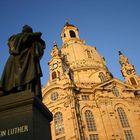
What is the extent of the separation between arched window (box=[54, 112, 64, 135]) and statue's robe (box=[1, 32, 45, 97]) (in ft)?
83.3

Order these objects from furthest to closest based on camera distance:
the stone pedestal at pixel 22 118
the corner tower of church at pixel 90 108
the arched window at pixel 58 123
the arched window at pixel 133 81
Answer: the arched window at pixel 133 81
the arched window at pixel 58 123
the corner tower of church at pixel 90 108
the stone pedestal at pixel 22 118

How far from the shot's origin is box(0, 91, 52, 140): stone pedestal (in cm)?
414

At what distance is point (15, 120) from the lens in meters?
4.36

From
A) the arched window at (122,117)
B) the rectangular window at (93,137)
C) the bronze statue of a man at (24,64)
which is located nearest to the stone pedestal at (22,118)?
the bronze statue of a man at (24,64)

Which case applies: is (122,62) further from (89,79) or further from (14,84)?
(14,84)

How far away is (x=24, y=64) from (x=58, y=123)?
1038 inches

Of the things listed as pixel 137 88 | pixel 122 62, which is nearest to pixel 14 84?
pixel 137 88

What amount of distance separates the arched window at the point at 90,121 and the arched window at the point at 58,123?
3.86 metres

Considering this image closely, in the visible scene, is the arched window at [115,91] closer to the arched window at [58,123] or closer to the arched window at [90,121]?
the arched window at [90,121]

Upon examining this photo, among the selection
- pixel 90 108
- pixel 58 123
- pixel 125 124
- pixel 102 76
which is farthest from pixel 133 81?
pixel 58 123

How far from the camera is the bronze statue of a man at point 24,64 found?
17.2ft

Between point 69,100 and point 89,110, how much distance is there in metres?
3.82

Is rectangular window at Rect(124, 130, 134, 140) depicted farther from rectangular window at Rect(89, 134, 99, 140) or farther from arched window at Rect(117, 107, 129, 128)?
rectangular window at Rect(89, 134, 99, 140)

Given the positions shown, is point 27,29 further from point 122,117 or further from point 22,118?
point 122,117
